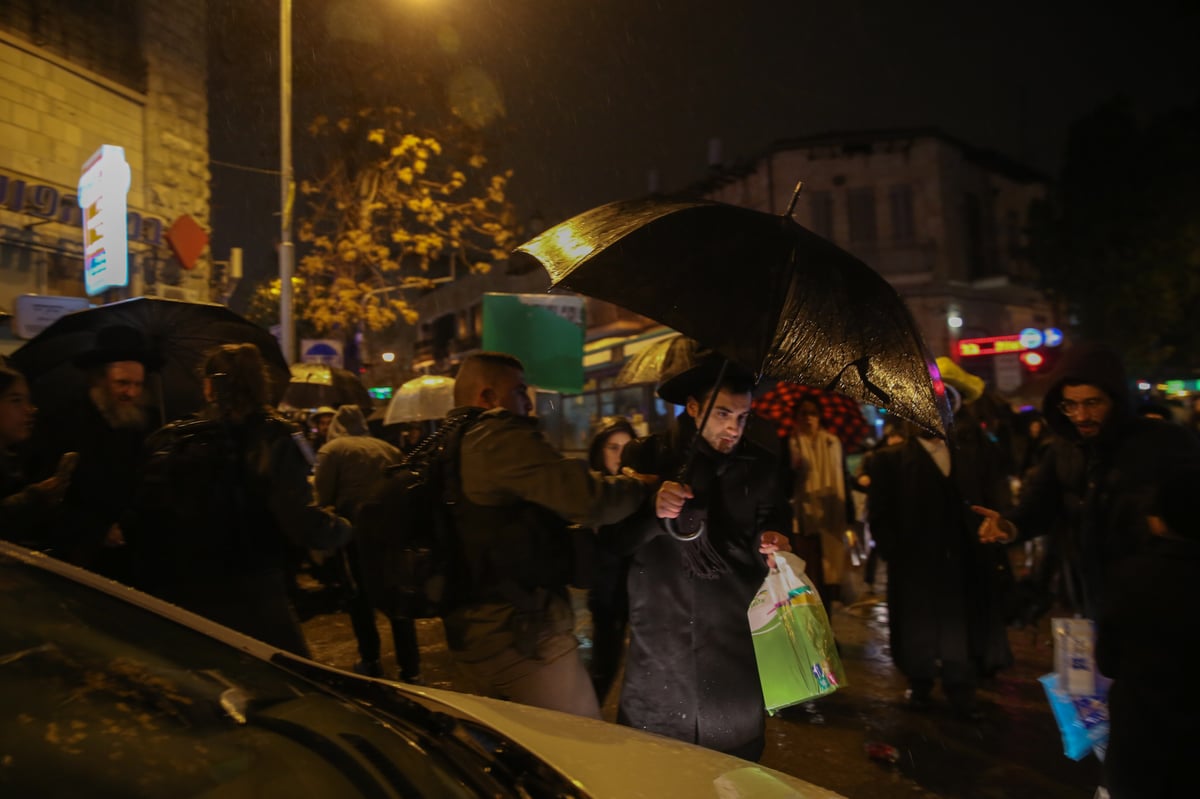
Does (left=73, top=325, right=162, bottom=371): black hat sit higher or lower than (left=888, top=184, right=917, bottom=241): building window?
lower

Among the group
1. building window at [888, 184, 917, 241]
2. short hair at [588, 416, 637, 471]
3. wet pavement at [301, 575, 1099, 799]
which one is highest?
building window at [888, 184, 917, 241]

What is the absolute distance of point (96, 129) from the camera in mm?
11875

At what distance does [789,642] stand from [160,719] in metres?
2.43

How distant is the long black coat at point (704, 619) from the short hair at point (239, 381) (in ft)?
4.69

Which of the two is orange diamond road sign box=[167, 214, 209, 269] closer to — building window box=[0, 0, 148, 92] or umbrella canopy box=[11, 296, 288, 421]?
building window box=[0, 0, 148, 92]

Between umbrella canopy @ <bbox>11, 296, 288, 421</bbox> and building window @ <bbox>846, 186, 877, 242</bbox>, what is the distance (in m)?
26.4

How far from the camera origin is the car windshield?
158 centimetres

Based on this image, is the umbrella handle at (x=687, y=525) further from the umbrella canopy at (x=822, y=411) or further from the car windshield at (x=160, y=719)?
the umbrella canopy at (x=822, y=411)

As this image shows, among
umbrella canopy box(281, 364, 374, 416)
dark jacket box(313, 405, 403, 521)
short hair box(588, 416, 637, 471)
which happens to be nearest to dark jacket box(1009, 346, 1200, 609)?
short hair box(588, 416, 637, 471)

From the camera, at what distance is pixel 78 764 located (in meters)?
1.57

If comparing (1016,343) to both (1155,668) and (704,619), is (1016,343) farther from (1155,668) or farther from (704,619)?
(704,619)

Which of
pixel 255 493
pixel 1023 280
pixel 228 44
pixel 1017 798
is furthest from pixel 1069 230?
pixel 255 493

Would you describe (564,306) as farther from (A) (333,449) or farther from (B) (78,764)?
(B) (78,764)

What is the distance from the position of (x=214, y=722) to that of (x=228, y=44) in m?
16.3
